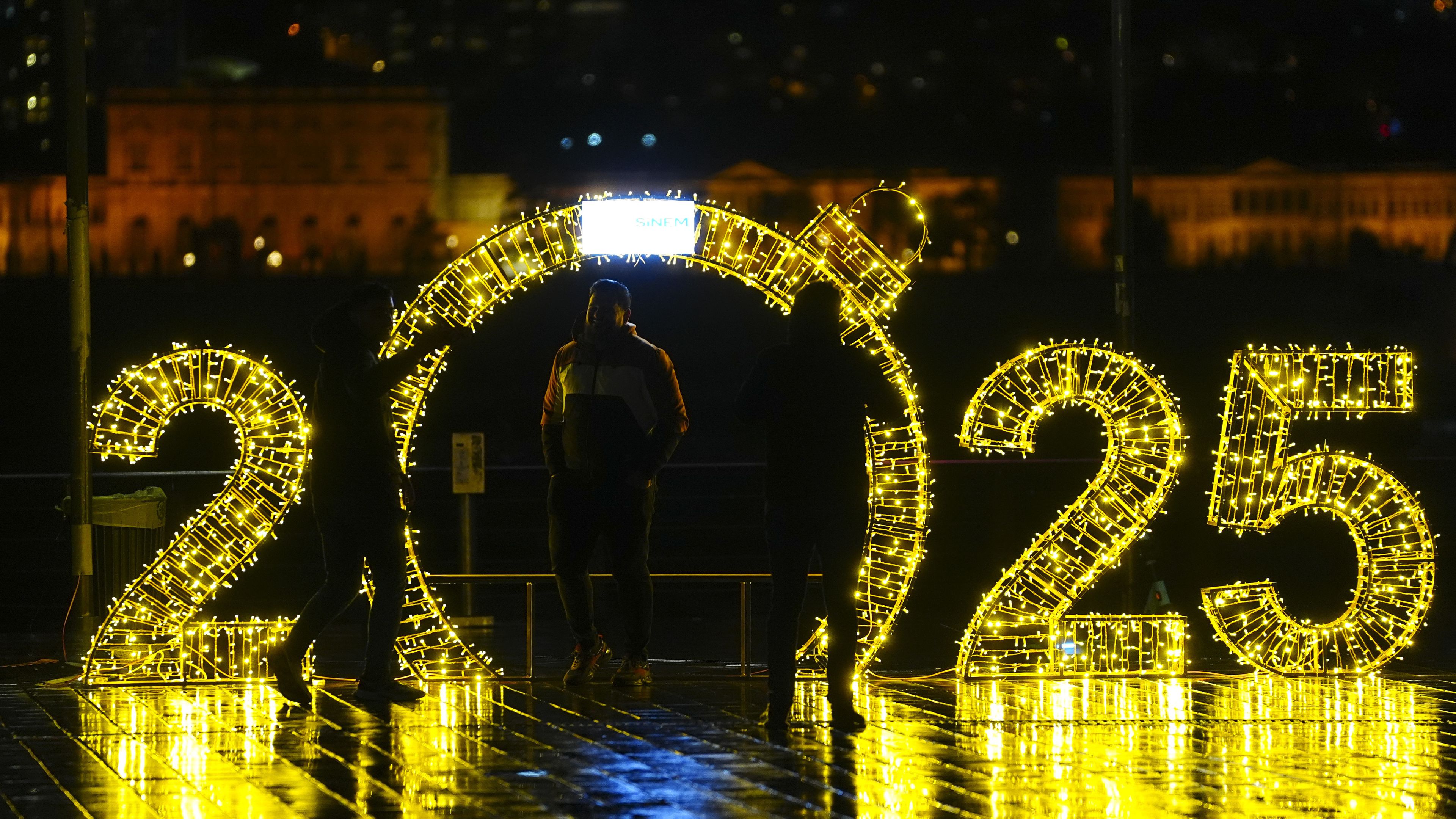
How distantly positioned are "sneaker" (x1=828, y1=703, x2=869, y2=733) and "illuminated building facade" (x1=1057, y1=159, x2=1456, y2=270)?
1798 inches

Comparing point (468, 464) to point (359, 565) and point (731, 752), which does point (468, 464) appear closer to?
point (359, 565)

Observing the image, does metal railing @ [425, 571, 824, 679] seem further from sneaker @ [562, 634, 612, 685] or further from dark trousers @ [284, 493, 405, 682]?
dark trousers @ [284, 493, 405, 682]

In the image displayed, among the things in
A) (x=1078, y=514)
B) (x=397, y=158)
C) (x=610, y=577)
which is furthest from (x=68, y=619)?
(x=397, y=158)

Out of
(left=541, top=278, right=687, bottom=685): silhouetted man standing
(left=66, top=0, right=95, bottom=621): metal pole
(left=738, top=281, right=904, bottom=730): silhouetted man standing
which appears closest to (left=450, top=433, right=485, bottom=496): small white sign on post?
(left=66, top=0, right=95, bottom=621): metal pole

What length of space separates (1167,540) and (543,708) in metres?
13.4

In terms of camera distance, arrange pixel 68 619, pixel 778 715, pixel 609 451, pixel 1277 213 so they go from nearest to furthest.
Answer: pixel 778 715, pixel 609 451, pixel 68 619, pixel 1277 213

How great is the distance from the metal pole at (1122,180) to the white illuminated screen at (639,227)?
5.25 meters

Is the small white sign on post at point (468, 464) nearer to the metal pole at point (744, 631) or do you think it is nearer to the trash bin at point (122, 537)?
the trash bin at point (122, 537)

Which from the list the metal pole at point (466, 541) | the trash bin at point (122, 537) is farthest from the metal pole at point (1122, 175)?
the trash bin at point (122, 537)

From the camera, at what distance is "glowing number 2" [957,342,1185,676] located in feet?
30.4

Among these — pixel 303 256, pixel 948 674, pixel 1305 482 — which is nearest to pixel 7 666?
pixel 948 674

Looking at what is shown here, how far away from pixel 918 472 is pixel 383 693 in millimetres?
2837

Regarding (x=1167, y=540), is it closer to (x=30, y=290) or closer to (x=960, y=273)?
(x=960, y=273)

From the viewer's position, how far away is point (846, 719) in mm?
7648
